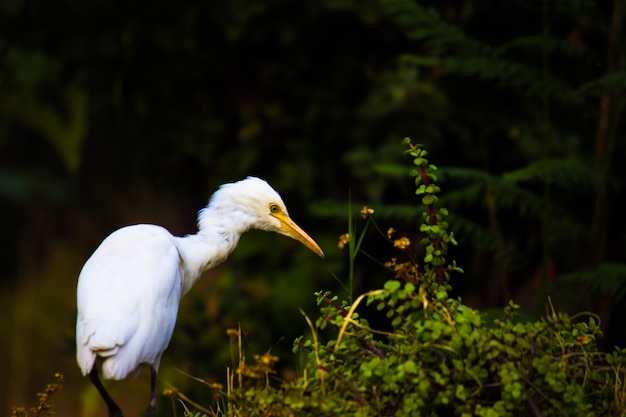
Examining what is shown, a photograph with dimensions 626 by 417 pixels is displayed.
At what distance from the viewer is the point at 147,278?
3566 mm

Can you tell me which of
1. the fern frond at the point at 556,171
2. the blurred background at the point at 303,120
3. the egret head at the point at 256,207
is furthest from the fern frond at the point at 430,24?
the egret head at the point at 256,207

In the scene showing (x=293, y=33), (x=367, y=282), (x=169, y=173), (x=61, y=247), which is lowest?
(x=61, y=247)

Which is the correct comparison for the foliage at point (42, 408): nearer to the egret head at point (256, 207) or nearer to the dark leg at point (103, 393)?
the dark leg at point (103, 393)

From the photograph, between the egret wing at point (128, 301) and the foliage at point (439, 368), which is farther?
the egret wing at point (128, 301)

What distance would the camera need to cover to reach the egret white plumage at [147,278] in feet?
10.9

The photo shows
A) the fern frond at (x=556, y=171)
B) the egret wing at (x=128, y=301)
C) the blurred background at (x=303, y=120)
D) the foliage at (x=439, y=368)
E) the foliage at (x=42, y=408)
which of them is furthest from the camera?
the blurred background at (x=303, y=120)

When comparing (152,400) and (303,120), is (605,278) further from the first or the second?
(303,120)

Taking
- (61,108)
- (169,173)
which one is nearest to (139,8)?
(169,173)

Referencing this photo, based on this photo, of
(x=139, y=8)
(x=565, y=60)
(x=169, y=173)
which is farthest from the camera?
(x=169, y=173)

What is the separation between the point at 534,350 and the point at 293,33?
11.0ft

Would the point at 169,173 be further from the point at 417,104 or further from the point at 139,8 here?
the point at 417,104

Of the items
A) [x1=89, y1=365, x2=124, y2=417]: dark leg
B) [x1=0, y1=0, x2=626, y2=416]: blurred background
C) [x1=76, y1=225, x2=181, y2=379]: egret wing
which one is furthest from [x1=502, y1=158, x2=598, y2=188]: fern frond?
[x1=89, y1=365, x2=124, y2=417]: dark leg

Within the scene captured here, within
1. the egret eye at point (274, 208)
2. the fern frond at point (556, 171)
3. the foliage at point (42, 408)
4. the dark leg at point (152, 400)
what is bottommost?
the dark leg at point (152, 400)

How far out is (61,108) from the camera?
33.3 feet
